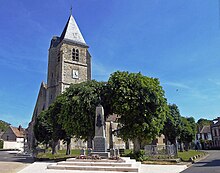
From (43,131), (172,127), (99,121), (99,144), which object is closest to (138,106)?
(99,121)

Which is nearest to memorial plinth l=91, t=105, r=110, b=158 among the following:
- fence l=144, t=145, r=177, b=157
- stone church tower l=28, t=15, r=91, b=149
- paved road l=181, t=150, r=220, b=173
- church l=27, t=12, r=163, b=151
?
paved road l=181, t=150, r=220, b=173

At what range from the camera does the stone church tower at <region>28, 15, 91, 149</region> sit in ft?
138

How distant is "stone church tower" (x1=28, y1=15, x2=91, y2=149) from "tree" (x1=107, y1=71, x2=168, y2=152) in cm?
2353

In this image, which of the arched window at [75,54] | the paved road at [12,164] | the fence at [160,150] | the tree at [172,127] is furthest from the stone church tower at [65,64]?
the fence at [160,150]

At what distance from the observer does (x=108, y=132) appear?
43.0m

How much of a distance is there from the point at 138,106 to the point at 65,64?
27.8 meters

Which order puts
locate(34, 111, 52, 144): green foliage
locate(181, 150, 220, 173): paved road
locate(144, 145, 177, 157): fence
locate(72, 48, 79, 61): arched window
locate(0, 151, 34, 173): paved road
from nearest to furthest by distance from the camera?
locate(181, 150, 220, 173): paved road, locate(0, 151, 34, 173): paved road, locate(144, 145, 177, 157): fence, locate(34, 111, 52, 144): green foliage, locate(72, 48, 79, 61): arched window

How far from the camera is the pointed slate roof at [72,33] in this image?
45.8 metres

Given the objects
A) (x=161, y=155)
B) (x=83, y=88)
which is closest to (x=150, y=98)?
(x=161, y=155)

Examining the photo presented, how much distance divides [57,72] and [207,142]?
48.7 m

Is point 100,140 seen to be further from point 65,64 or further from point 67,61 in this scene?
point 67,61

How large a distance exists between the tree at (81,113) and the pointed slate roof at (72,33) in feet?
93.1

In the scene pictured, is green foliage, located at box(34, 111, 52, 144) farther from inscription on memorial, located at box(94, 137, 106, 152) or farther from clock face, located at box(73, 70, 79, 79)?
inscription on memorial, located at box(94, 137, 106, 152)

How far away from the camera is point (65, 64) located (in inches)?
1682
